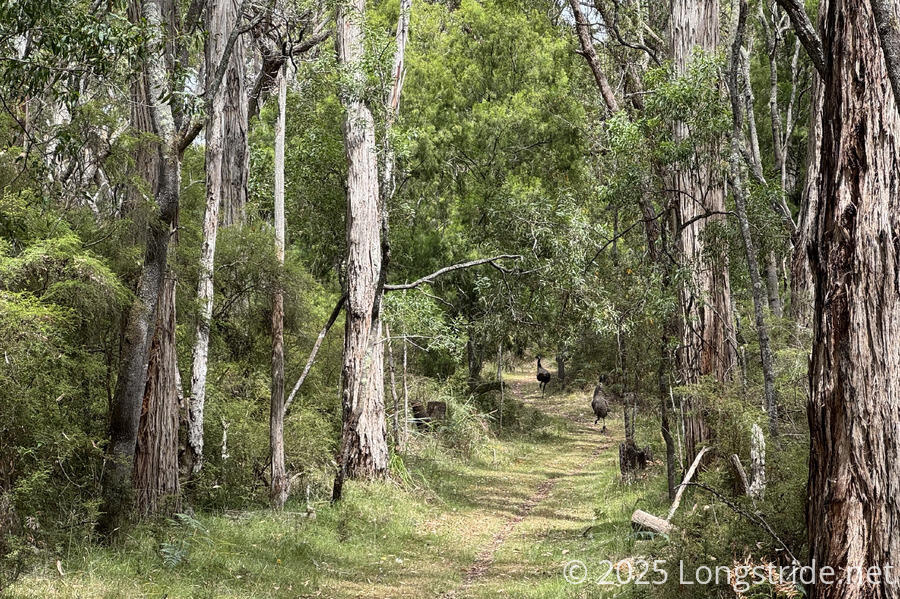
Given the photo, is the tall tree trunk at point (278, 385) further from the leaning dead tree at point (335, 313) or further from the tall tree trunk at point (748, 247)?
the tall tree trunk at point (748, 247)

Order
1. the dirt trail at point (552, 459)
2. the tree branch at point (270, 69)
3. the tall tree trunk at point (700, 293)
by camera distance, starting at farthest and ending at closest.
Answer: the tree branch at point (270, 69), the tall tree trunk at point (700, 293), the dirt trail at point (552, 459)

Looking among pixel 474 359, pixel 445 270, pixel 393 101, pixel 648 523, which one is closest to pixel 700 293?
pixel 648 523

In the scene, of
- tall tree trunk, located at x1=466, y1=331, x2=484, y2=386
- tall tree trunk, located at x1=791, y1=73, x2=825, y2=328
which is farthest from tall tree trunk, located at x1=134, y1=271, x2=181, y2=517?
tall tree trunk, located at x1=466, y1=331, x2=484, y2=386

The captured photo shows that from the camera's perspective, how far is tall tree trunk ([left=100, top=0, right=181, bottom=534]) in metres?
8.73

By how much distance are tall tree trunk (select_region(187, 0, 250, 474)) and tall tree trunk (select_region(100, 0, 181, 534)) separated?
728mm

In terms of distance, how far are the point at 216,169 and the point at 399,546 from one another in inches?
227

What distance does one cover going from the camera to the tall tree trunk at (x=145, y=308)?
8734 millimetres

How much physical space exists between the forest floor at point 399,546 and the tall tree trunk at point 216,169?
1.77 metres

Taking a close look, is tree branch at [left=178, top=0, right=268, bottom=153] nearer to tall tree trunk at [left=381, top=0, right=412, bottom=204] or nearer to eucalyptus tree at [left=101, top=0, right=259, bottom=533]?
eucalyptus tree at [left=101, top=0, right=259, bottom=533]

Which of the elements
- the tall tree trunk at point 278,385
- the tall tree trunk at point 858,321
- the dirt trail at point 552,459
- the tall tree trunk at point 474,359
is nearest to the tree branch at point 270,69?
the tall tree trunk at point 278,385

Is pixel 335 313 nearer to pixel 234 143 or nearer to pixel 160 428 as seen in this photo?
pixel 234 143

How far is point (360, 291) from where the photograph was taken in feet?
45.8

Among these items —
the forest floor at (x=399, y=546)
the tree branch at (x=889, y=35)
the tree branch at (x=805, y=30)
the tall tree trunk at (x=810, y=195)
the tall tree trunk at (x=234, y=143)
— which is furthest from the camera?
the tall tree trunk at (x=234, y=143)

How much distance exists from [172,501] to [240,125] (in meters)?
7.70
